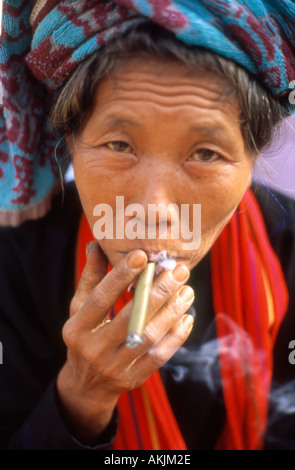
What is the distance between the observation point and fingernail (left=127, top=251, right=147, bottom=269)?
1.26 meters

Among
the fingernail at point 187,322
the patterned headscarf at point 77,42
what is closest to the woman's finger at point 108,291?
the fingernail at point 187,322

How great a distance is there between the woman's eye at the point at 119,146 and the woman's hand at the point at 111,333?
0.32 metres

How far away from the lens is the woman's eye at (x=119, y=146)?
1.37 meters

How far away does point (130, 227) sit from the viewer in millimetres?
1350

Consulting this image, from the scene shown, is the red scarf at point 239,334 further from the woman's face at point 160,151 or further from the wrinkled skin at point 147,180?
the woman's face at point 160,151

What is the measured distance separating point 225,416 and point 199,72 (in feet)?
4.89

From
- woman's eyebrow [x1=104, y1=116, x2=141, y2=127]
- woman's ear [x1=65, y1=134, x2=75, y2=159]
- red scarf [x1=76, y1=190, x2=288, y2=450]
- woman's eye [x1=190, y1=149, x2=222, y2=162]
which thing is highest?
woman's eyebrow [x1=104, y1=116, x2=141, y2=127]

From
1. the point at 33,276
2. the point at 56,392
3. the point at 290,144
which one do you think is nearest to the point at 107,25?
the point at 290,144

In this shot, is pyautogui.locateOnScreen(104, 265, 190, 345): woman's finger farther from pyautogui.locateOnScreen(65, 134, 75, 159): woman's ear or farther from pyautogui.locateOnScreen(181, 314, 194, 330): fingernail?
pyautogui.locateOnScreen(65, 134, 75, 159): woman's ear

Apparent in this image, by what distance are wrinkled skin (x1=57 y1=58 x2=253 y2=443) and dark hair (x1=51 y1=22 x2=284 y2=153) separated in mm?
29

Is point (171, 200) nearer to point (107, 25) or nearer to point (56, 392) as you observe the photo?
point (107, 25)

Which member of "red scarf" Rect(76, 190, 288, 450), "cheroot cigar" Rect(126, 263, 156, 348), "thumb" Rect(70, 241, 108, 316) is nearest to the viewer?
"cheroot cigar" Rect(126, 263, 156, 348)

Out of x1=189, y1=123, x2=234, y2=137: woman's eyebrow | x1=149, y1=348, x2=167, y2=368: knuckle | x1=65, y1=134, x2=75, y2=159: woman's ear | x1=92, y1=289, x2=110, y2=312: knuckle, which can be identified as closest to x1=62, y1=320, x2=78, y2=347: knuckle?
x1=92, y1=289, x2=110, y2=312: knuckle

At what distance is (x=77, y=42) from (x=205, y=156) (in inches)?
20.0
